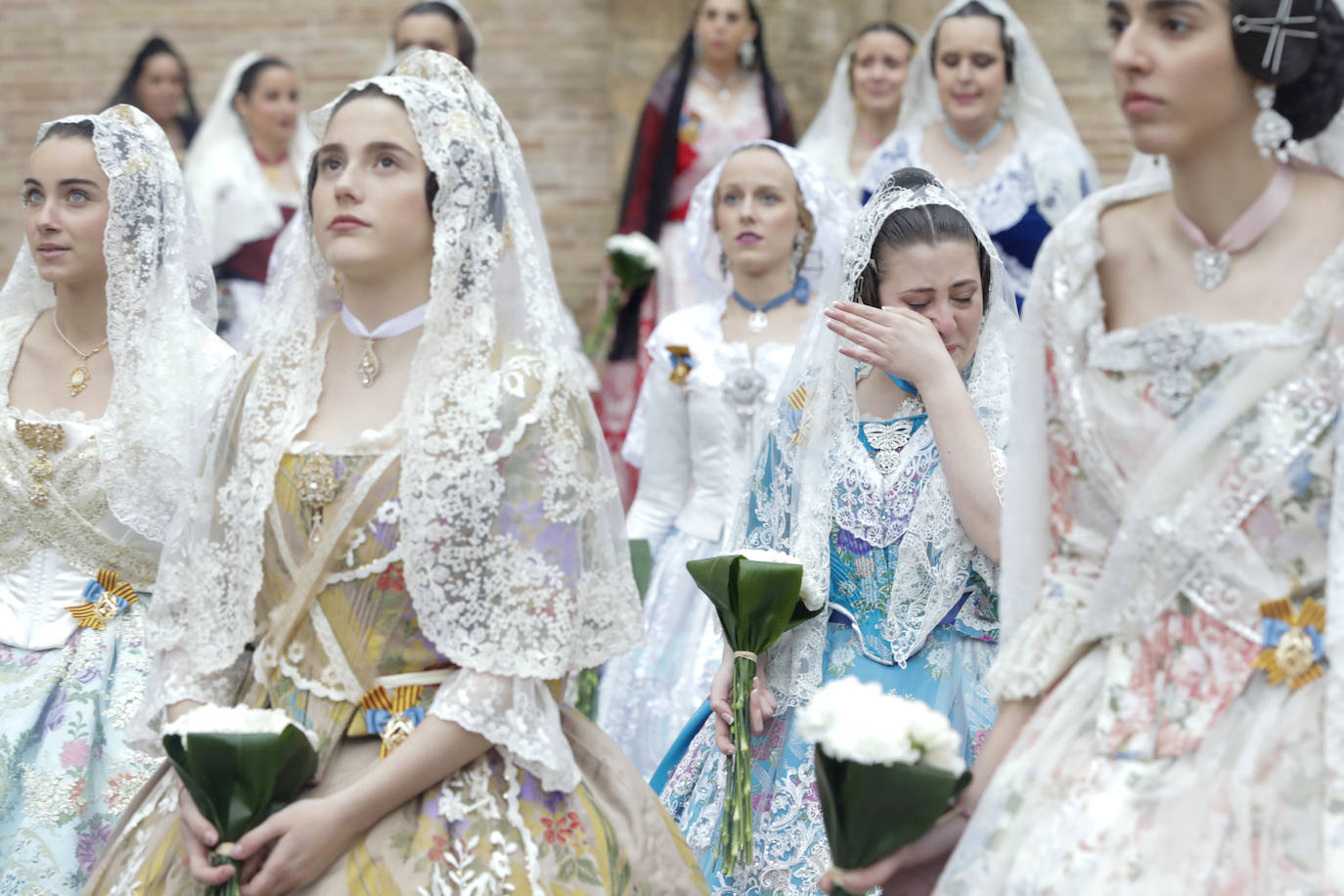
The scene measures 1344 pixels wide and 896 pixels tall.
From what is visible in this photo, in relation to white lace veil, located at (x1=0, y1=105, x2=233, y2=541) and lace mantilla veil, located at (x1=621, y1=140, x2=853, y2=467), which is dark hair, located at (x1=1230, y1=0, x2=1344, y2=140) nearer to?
white lace veil, located at (x1=0, y1=105, x2=233, y2=541)

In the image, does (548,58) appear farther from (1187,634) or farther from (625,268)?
(1187,634)

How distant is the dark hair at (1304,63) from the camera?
2086 millimetres

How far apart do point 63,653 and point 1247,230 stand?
270 centimetres

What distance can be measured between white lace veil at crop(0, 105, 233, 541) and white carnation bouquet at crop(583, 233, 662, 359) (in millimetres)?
3354

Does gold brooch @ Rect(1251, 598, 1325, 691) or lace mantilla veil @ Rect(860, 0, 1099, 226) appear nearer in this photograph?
gold brooch @ Rect(1251, 598, 1325, 691)

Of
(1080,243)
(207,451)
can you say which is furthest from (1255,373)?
(207,451)

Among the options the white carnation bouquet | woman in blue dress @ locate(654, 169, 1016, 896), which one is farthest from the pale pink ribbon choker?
the white carnation bouquet

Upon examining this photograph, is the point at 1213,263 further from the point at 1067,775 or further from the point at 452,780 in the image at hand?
the point at 452,780

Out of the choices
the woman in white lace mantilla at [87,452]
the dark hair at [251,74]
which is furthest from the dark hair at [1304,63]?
the dark hair at [251,74]

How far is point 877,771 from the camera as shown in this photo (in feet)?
7.38

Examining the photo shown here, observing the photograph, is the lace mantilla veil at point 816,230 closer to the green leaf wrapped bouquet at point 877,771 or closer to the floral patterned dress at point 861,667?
the floral patterned dress at point 861,667

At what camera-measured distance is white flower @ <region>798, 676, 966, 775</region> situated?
2242 mm

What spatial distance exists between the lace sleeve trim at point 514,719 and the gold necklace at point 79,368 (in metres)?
1.53

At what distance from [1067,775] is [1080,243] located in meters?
0.76
